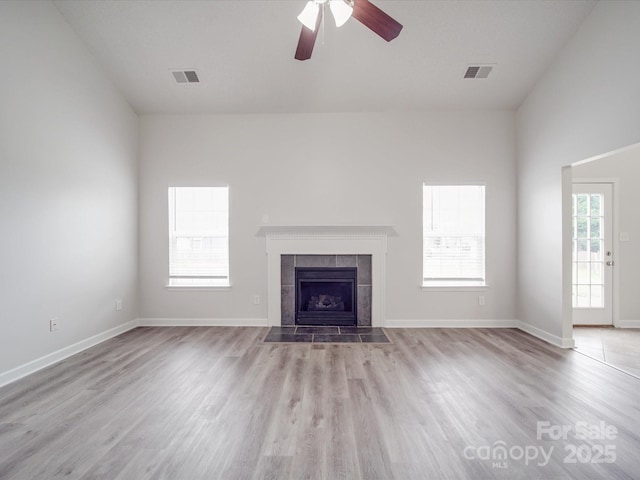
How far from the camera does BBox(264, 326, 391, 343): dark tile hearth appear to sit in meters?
4.14

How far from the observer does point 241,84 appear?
4316mm

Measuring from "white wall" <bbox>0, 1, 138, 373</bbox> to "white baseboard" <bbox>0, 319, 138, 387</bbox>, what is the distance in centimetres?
6

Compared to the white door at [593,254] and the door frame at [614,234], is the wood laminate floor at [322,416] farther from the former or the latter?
the door frame at [614,234]

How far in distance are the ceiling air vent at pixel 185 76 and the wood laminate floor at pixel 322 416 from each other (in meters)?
3.32

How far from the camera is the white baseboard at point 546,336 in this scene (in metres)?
3.85

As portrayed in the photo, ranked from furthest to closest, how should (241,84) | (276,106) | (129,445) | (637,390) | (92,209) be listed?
(276,106)
(241,84)
(92,209)
(637,390)
(129,445)

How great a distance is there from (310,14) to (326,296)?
3632mm

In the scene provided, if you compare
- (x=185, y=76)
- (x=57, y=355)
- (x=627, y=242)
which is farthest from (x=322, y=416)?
(x=627, y=242)

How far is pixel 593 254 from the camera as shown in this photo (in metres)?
4.84

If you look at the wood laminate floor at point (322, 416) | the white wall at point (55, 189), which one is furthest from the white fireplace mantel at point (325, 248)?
the white wall at point (55, 189)

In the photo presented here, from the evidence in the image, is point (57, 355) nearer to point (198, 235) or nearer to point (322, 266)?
point (198, 235)

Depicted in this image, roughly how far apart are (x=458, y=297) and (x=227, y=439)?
3.75m

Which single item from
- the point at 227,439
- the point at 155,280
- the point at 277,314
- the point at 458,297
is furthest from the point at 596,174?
the point at 155,280

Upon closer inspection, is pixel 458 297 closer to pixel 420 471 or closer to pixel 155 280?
pixel 420 471
